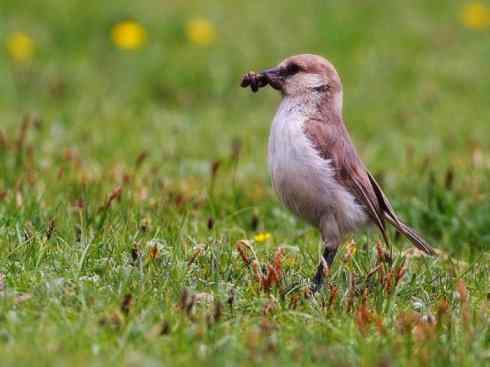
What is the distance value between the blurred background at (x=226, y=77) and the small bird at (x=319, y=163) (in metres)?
2.03

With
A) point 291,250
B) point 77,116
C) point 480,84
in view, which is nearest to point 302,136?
point 291,250

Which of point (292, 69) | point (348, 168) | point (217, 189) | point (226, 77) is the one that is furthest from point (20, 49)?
point (348, 168)

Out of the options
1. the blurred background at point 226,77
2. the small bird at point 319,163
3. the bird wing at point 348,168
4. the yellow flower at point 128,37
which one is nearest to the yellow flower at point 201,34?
the blurred background at point 226,77

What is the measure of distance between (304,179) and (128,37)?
18.5 ft

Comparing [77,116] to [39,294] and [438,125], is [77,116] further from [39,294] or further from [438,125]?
[39,294]

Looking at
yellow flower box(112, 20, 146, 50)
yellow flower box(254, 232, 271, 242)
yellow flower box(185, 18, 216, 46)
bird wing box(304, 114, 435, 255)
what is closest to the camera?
bird wing box(304, 114, 435, 255)

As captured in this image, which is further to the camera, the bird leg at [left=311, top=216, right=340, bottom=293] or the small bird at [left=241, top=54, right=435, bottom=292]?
the bird leg at [left=311, top=216, right=340, bottom=293]

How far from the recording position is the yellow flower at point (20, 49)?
34.6 ft

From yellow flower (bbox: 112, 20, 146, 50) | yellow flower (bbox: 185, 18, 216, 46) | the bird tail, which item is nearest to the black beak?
the bird tail

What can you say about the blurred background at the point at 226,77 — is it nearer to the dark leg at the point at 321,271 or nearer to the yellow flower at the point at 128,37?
the yellow flower at the point at 128,37

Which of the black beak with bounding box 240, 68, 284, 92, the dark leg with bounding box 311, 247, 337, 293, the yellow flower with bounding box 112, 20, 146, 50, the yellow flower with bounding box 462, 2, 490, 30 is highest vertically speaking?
the black beak with bounding box 240, 68, 284, 92

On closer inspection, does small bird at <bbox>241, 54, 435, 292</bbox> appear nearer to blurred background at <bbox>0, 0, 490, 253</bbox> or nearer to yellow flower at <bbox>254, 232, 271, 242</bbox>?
yellow flower at <bbox>254, 232, 271, 242</bbox>

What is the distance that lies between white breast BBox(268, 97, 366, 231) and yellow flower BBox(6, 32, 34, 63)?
547 centimetres

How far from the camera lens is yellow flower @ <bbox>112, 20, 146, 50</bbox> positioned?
1074cm
